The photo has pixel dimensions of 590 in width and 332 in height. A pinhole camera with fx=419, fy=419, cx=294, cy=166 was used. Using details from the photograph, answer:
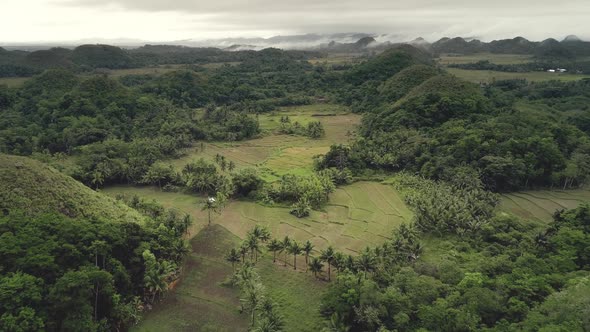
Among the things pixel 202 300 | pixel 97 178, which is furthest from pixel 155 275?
pixel 97 178

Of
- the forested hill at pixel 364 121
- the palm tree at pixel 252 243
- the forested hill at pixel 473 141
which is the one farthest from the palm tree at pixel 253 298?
the forested hill at pixel 473 141

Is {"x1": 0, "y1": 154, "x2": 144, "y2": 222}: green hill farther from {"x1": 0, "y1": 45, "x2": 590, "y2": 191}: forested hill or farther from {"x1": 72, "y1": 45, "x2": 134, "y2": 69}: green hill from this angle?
{"x1": 72, "y1": 45, "x2": 134, "y2": 69}: green hill

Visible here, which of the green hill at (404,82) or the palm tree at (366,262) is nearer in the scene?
the palm tree at (366,262)

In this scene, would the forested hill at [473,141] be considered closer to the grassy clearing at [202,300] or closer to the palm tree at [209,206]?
the palm tree at [209,206]

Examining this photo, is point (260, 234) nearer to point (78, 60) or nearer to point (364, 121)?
point (364, 121)

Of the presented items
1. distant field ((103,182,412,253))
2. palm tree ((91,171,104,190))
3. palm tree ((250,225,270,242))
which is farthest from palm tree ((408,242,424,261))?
palm tree ((91,171,104,190))

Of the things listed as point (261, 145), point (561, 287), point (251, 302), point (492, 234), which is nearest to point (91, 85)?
point (261, 145)

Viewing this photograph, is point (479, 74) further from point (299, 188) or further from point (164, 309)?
point (164, 309)
